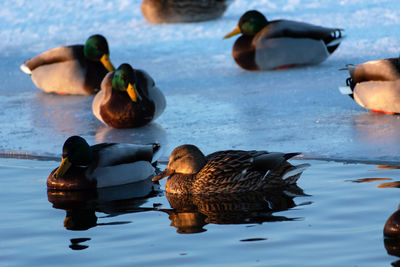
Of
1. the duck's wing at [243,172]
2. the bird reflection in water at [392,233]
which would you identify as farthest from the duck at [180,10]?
the bird reflection in water at [392,233]

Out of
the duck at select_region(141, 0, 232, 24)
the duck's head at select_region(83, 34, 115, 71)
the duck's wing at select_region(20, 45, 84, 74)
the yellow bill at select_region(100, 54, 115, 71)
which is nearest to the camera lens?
the duck's head at select_region(83, 34, 115, 71)

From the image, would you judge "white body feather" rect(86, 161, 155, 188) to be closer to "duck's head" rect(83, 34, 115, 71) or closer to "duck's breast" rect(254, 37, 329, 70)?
"duck's head" rect(83, 34, 115, 71)

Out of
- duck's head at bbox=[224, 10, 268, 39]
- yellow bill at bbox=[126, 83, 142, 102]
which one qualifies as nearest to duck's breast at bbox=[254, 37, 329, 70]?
duck's head at bbox=[224, 10, 268, 39]

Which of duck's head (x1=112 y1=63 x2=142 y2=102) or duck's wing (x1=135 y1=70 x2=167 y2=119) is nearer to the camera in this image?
duck's head (x1=112 y1=63 x2=142 y2=102)

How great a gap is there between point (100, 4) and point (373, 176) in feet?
35.3

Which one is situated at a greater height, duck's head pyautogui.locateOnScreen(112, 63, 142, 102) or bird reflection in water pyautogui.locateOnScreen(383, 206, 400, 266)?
duck's head pyautogui.locateOnScreen(112, 63, 142, 102)

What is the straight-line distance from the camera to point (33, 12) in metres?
15.9

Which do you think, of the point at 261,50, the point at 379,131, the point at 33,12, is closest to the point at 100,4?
the point at 33,12

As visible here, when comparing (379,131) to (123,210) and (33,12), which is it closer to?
(123,210)

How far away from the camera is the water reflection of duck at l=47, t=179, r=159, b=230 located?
6.03 meters

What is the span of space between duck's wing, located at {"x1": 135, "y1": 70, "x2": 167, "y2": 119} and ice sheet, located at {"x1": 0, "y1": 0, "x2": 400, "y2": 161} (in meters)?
0.19

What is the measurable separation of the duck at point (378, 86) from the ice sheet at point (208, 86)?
0.12m

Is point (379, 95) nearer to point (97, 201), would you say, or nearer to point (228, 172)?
point (228, 172)

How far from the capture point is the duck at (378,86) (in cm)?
871
